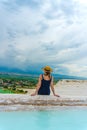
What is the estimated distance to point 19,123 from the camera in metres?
4.73

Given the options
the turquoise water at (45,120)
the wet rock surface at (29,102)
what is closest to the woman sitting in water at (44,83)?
the wet rock surface at (29,102)

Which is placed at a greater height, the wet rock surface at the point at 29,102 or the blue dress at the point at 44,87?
the blue dress at the point at 44,87

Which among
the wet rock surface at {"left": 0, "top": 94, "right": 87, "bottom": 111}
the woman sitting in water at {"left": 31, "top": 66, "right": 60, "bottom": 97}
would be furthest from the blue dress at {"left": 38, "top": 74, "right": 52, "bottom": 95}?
the wet rock surface at {"left": 0, "top": 94, "right": 87, "bottom": 111}

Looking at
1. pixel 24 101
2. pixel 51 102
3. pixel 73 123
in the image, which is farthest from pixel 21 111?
pixel 73 123

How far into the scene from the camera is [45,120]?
5.08 metres

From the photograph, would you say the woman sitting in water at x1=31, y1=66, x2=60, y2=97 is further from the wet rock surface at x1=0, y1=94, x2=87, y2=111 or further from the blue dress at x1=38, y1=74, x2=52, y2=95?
the wet rock surface at x1=0, y1=94, x2=87, y2=111

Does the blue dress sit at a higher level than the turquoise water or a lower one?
higher

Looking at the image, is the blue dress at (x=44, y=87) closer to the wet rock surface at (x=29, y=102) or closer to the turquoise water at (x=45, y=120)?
the wet rock surface at (x=29, y=102)

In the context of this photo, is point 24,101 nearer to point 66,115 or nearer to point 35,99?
point 35,99

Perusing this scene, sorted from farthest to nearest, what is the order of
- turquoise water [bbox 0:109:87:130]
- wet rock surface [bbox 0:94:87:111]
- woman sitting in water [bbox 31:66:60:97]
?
woman sitting in water [bbox 31:66:60:97] → wet rock surface [bbox 0:94:87:111] → turquoise water [bbox 0:109:87:130]

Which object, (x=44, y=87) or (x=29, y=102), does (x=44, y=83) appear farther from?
(x=29, y=102)

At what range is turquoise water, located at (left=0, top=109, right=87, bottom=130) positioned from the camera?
462 cm

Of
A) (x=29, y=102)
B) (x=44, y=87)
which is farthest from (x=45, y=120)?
(x=44, y=87)

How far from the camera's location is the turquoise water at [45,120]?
4625 millimetres
